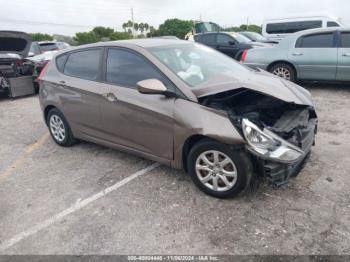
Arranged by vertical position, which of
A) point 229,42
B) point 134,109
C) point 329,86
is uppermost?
point 229,42

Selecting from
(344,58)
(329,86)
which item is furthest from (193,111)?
(329,86)

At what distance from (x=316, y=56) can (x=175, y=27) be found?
43147 millimetres

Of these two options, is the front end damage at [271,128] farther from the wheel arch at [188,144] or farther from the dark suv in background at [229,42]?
the dark suv in background at [229,42]

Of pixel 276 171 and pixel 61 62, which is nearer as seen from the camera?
pixel 276 171

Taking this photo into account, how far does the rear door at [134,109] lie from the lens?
11.8 ft

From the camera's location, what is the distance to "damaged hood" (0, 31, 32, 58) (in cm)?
871

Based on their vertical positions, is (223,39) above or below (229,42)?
above

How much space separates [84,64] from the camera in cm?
457

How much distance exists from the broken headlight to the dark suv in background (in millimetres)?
9181

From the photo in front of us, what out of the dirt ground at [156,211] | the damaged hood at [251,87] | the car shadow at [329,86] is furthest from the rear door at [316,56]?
the damaged hood at [251,87]

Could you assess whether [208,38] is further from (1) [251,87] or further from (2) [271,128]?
(2) [271,128]

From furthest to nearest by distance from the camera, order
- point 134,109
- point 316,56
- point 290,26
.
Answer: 1. point 290,26
2. point 316,56
3. point 134,109

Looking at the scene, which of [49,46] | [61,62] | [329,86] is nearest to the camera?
[61,62]

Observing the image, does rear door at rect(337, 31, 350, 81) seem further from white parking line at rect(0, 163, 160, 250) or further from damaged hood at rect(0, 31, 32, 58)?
damaged hood at rect(0, 31, 32, 58)
